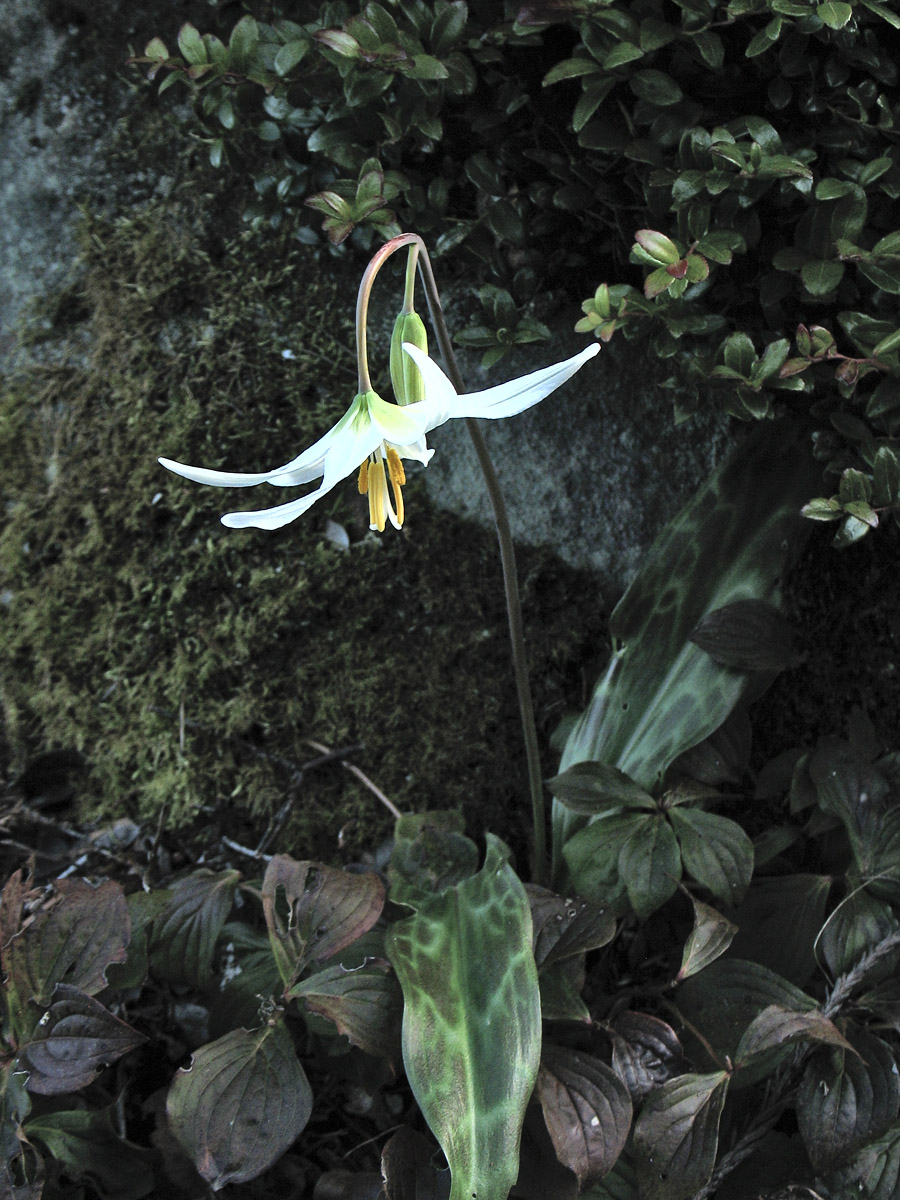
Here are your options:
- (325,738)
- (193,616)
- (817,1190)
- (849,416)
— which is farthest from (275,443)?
(817,1190)

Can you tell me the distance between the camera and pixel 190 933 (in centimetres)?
119

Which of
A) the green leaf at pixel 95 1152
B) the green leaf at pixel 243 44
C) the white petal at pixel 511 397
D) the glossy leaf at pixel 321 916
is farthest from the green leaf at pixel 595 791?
the green leaf at pixel 243 44

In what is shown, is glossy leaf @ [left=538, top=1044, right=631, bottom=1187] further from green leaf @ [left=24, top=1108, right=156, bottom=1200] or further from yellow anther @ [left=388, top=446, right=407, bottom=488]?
yellow anther @ [left=388, top=446, right=407, bottom=488]

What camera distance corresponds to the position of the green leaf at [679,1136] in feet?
3.20

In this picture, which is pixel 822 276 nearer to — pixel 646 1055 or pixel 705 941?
pixel 705 941

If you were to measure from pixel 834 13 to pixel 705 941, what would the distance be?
1077 mm

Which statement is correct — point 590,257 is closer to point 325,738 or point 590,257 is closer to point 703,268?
point 703,268

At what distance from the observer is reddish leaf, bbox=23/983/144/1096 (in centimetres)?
A: 98

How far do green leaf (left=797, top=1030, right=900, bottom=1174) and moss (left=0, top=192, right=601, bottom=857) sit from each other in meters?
0.62

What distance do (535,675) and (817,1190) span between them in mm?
820

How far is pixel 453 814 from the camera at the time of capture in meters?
1.32

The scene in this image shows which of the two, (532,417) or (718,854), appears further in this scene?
(532,417)

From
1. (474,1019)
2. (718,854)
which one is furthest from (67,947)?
(718,854)

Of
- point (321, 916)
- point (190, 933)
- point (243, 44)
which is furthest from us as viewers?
point (243, 44)
